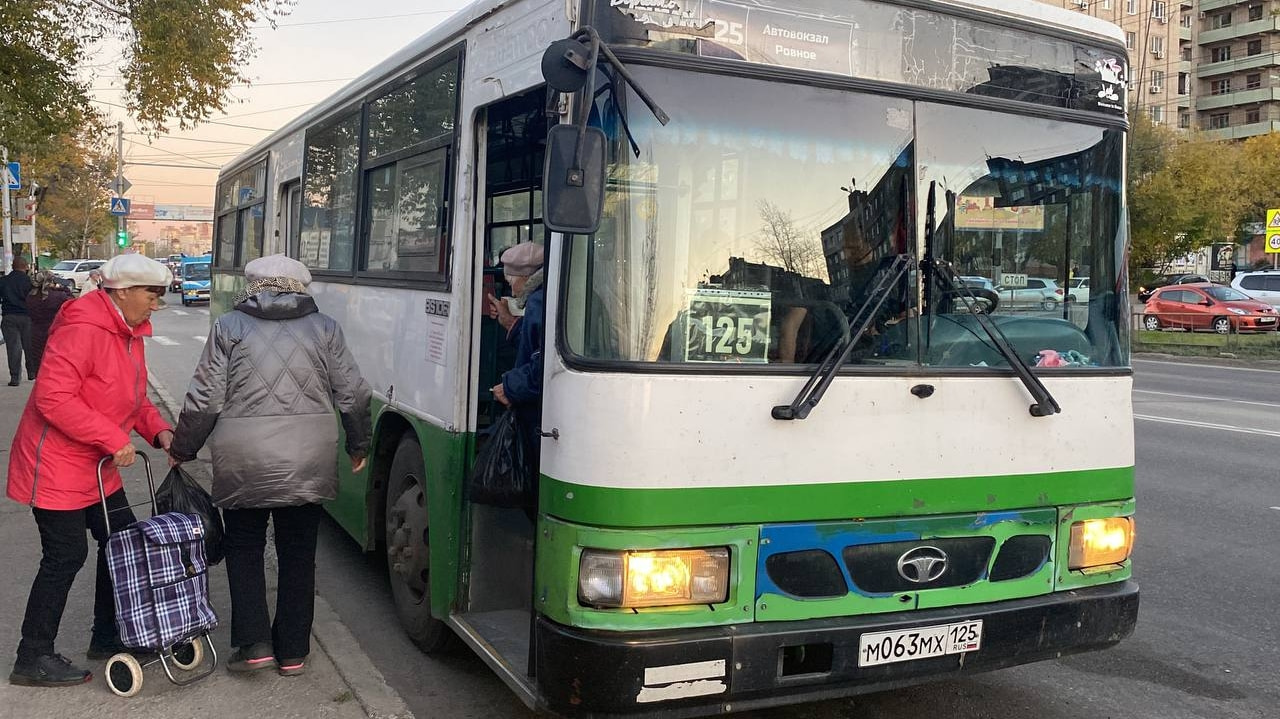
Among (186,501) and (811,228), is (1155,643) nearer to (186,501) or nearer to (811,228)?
(811,228)

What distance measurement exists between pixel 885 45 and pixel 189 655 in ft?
12.3

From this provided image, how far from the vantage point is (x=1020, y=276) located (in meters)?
4.28

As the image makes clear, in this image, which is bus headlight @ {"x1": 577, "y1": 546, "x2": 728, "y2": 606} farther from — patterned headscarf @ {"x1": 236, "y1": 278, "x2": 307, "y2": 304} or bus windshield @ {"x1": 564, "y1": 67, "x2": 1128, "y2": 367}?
patterned headscarf @ {"x1": 236, "y1": 278, "x2": 307, "y2": 304}

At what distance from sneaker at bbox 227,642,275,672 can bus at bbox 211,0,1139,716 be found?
810mm

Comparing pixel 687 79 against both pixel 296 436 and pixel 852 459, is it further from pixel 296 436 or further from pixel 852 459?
pixel 296 436

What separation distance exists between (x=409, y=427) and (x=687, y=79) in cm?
253

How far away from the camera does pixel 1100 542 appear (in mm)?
4340

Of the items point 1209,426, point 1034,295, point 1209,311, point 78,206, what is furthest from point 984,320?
point 78,206

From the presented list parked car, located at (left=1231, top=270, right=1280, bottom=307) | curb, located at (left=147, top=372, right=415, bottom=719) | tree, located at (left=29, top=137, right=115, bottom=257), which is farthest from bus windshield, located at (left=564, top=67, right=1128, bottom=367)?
tree, located at (left=29, top=137, right=115, bottom=257)

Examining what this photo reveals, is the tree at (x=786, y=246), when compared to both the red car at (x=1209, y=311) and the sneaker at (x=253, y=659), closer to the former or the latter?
the sneaker at (x=253, y=659)

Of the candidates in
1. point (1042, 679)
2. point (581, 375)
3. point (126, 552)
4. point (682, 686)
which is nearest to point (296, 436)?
point (126, 552)

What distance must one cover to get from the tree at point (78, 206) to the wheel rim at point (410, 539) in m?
53.0

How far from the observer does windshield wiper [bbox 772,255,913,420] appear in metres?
3.76

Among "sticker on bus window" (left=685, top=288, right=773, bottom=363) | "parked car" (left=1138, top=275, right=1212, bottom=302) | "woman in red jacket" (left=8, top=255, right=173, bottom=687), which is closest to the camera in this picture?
"sticker on bus window" (left=685, top=288, right=773, bottom=363)
